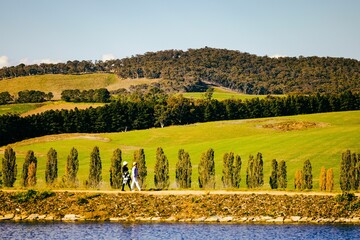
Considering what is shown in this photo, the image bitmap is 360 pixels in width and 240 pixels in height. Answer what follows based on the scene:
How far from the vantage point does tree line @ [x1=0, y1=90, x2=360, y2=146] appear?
4678 inches

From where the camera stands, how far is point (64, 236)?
33688 millimetres

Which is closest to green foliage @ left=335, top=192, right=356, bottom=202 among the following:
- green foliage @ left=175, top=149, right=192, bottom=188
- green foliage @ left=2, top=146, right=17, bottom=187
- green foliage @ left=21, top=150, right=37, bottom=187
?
green foliage @ left=175, top=149, right=192, bottom=188

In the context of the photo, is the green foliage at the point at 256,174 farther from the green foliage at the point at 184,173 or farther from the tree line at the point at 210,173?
the green foliage at the point at 184,173

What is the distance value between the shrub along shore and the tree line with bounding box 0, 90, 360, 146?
71.9m

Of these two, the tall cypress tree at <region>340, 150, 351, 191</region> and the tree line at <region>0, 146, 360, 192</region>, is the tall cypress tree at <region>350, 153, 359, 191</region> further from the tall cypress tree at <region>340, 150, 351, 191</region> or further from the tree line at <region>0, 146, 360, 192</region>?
the tall cypress tree at <region>340, 150, 351, 191</region>

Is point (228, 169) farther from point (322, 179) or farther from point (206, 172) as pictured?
point (322, 179)

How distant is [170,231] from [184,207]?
21.1 ft

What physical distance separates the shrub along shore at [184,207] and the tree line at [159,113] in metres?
71.9

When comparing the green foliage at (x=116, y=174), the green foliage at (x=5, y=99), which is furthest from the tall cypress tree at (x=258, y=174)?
the green foliage at (x=5, y=99)

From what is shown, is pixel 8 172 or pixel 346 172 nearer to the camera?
pixel 346 172

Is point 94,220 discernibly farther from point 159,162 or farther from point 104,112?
point 104,112

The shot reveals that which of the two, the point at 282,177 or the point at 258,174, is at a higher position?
the point at 258,174

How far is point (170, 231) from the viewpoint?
117 ft

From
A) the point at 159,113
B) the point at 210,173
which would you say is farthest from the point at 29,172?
the point at 159,113
